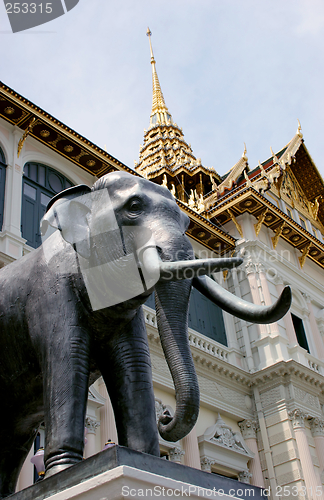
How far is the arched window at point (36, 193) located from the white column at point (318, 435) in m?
8.35

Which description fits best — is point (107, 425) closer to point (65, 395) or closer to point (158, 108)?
point (65, 395)

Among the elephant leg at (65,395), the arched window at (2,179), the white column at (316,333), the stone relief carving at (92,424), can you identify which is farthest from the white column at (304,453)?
the elephant leg at (65,395)

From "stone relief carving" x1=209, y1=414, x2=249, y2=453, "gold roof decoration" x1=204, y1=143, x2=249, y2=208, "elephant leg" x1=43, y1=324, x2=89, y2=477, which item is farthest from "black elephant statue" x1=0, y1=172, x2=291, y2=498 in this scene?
"gold roof decoration" x1=204, y1=143, x2=249, y2=208

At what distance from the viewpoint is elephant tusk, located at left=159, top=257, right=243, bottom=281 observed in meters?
2.37

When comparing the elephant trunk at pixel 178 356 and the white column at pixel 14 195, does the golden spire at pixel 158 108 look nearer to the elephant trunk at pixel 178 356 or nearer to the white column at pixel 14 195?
the white column at pixel 14 195

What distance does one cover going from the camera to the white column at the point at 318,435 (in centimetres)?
1462

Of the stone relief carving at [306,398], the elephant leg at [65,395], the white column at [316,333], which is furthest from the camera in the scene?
the white column at [316,333]

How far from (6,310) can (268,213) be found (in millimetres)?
15790

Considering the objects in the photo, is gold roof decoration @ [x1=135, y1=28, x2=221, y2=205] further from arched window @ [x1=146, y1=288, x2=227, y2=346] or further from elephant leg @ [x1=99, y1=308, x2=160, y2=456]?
elephant leg @ [x1=99, y1=308, x2=160, y2=456]

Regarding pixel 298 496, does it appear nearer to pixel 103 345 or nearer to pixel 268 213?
pixel 268 213

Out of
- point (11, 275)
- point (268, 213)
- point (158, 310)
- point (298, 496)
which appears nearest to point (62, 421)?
point (158, 310)

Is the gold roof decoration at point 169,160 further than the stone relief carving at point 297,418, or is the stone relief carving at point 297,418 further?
the gold roof decoration at point 169,160

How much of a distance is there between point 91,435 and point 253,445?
534 cm

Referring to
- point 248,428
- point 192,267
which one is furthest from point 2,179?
point 192,267
